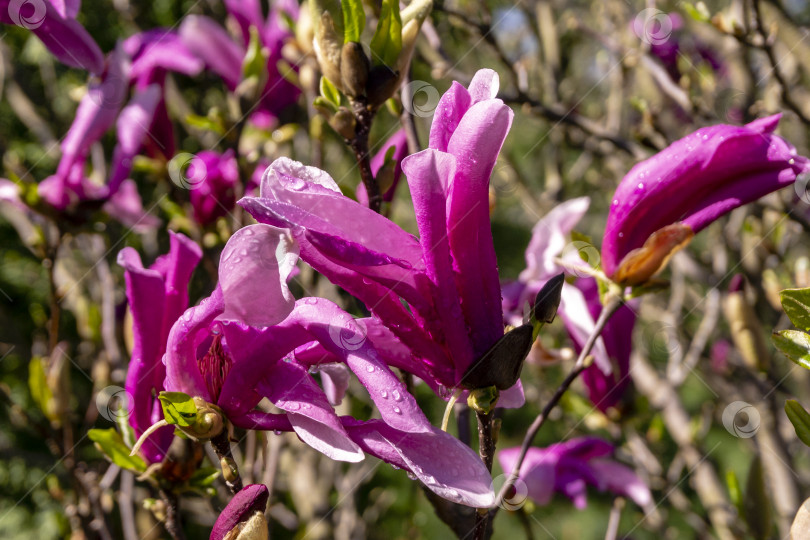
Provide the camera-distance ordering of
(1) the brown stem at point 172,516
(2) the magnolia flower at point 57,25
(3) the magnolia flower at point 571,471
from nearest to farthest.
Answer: (1) the brown stem at point 172,516, (2) the magnolia flower at point 57,25, (3) the magnolia flower at point 571,471

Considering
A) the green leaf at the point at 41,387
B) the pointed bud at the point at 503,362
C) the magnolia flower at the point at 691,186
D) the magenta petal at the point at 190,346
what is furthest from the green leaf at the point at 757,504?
the green leaf at the point at 41,387

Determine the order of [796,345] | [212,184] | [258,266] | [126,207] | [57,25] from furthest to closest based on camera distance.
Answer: [126,207] → [212,184] → [57,25] → [796,345] → [258,266]

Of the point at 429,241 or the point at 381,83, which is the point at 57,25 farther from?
the point at 429,241

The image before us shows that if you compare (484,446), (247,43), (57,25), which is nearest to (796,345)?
(484,446)

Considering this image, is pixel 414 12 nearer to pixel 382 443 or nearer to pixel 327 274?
pixel 327 274

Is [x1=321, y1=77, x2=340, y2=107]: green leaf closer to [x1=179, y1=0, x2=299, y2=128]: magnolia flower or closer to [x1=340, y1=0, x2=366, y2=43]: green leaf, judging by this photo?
[x1=340, y1=0, x2=366, y2=43]: green leaf

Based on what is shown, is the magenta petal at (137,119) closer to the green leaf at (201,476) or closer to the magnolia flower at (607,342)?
the green leaf at (201,476)
